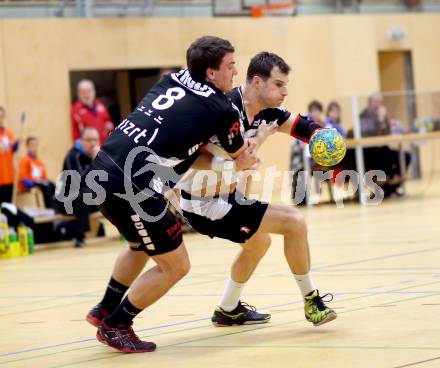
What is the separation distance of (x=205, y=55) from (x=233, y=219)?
1.05m

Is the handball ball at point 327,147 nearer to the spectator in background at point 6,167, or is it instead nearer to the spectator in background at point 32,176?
the spectator in background at point 32,176

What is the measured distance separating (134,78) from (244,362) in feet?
61.8

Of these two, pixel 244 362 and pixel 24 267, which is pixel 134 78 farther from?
pixel 244 362

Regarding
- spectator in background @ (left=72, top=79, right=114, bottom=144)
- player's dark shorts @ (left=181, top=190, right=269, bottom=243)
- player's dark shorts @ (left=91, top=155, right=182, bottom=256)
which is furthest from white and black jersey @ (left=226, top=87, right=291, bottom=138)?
spectator in background @ (left=72, top=79, right=114, bottom=144)

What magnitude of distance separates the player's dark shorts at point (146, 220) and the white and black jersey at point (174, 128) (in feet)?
0.42

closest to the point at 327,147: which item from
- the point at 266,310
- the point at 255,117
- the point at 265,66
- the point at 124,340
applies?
the point at 255,117

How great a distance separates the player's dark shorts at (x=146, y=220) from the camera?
18.5ft

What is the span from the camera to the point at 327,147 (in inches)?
245

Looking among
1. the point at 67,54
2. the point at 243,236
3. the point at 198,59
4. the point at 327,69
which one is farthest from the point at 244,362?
the point at 327,69

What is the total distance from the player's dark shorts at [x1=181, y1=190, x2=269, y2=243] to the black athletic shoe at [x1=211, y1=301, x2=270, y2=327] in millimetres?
643

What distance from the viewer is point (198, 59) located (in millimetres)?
5781

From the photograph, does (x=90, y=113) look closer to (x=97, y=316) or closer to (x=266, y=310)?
(x=266, y=310)

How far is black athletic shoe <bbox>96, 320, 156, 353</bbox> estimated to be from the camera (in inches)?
228

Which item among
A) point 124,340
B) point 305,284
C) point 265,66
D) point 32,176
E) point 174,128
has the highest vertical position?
point 265,66
